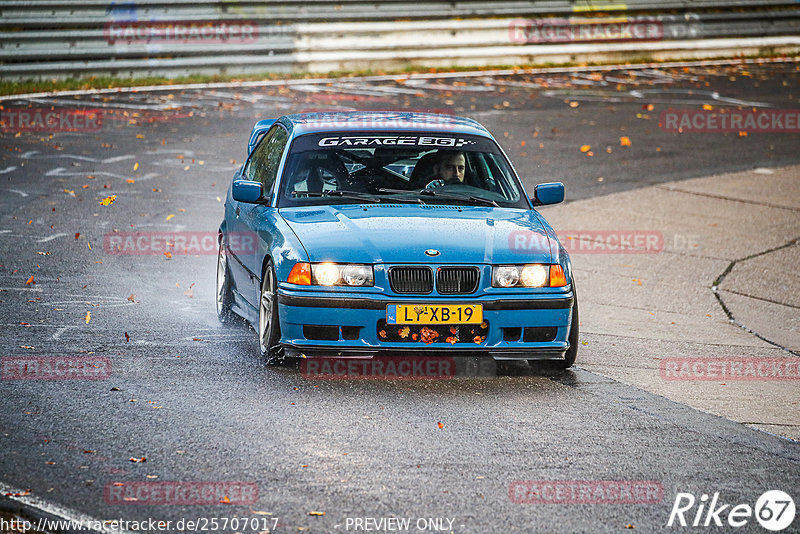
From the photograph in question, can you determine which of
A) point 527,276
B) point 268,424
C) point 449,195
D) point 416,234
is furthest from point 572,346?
point 268,424

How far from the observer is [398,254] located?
7039mm

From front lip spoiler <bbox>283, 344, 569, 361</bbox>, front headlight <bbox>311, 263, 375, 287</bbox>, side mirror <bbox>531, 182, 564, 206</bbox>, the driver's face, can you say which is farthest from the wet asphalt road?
the driver's face

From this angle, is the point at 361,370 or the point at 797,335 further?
the point at 797,335

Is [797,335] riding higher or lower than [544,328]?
lower

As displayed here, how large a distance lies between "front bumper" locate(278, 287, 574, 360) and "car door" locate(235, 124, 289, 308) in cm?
67

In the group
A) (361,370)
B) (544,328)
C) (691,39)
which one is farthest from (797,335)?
(691,39)

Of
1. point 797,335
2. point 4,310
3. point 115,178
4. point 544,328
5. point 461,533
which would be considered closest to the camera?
point 461,533

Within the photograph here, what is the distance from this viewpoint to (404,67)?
24.5m

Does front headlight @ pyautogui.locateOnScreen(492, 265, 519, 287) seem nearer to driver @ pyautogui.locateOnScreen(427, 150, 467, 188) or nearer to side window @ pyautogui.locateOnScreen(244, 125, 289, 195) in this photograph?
→ driver @ pyautogui.locateOnScreen(427, 150, 467, 188)

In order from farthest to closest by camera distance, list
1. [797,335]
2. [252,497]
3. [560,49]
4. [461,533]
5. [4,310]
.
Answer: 1. [560,49]
2. [797,335]
3. [4,310]
4. [252,497]
5. [461,533]

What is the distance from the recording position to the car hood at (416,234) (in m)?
7.06

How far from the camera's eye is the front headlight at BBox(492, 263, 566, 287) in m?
7.09

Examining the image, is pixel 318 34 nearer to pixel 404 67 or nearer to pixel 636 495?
pixel 404 67

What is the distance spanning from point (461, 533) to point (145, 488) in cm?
136
